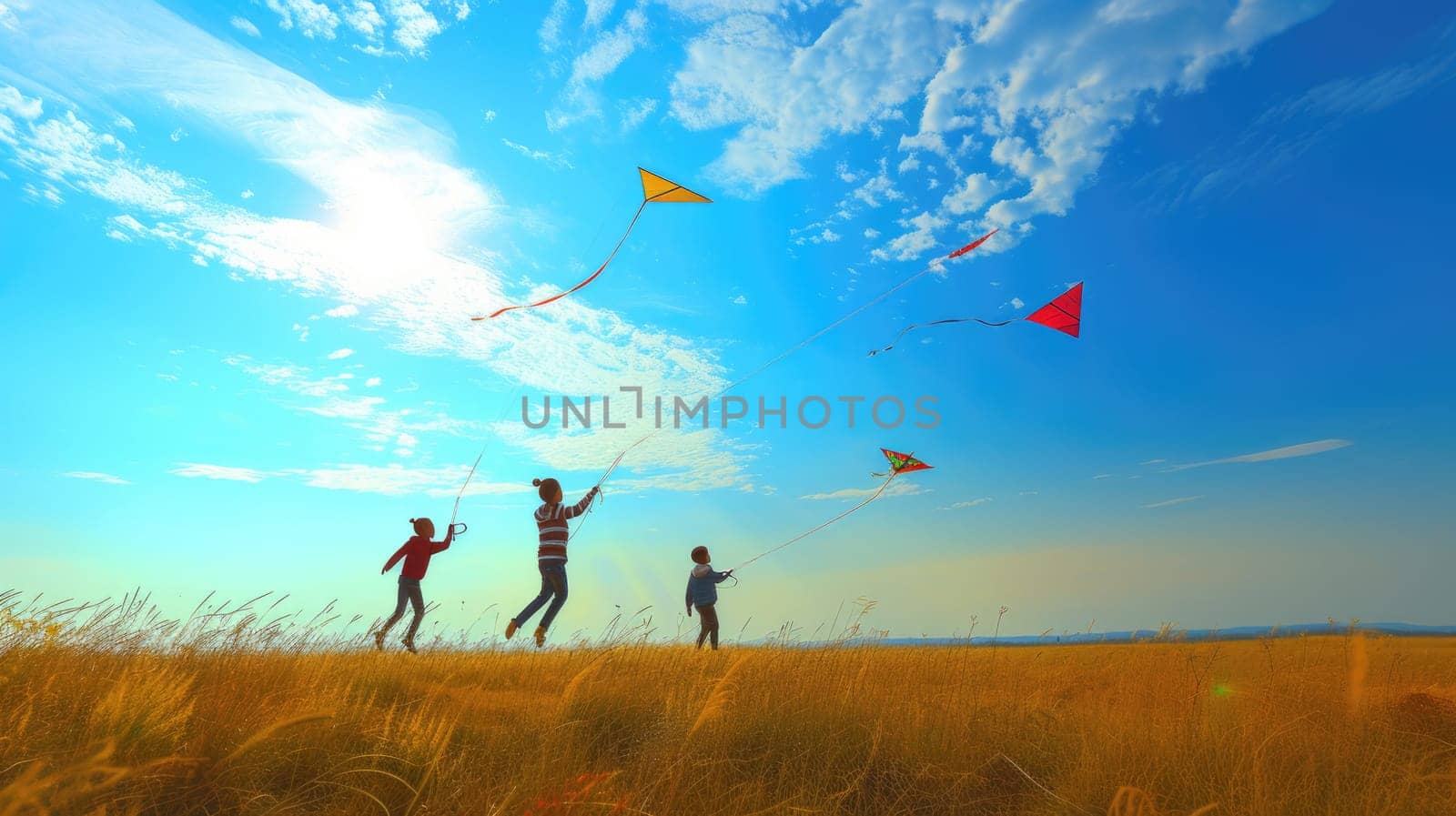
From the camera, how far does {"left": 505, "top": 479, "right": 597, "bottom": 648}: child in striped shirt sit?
985cm

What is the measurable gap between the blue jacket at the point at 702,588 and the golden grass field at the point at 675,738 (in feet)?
14.6

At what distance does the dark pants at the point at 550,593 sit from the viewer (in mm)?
9867

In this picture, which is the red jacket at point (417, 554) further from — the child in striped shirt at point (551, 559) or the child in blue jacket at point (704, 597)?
the child in blue jacket at point (704, 597)

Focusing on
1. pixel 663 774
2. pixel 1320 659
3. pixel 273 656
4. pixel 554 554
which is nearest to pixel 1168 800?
pixel 663 774

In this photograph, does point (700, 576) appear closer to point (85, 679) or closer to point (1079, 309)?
point (1079, 309)

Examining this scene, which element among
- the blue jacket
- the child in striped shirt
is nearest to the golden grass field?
the child in striped shirt

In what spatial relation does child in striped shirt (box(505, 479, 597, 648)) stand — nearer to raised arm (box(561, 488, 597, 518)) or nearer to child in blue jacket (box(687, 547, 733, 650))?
raised arm (box(561, 488, 597, 518))

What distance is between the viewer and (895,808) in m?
4.04

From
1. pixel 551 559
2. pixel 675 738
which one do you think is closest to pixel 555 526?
pixel 551 559

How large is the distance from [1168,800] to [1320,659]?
5.71 metres

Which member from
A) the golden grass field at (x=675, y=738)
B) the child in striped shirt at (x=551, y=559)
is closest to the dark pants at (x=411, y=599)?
the child in striped shirt at (x=551, y=559)

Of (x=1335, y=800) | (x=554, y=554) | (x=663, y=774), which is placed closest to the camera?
(x=663, y=774)

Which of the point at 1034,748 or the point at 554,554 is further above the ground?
the point at 554,554

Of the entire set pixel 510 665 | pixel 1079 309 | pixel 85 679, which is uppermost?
pixel 1079 309
